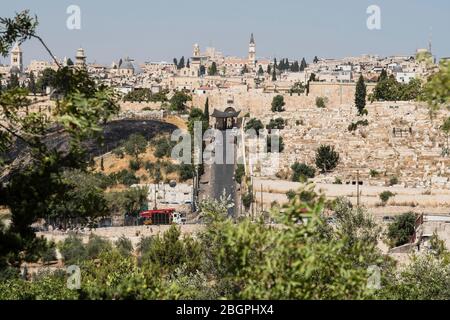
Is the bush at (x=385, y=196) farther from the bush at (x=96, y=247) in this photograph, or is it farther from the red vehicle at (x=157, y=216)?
the bush at (x=96, y=247)

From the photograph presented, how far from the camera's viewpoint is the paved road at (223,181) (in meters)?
28.8

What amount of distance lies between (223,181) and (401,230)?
11.4 m

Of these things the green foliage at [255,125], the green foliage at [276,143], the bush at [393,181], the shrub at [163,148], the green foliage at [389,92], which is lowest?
the bush at [393,181]

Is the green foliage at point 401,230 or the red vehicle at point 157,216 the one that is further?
the red vehicle at point 157,216

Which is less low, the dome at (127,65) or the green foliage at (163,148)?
the dome at (127,65)

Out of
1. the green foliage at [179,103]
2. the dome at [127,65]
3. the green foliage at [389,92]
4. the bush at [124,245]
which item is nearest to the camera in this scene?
the bush at [124,245]

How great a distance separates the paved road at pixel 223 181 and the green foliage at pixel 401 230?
641 centimetres

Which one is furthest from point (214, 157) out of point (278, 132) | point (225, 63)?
point (225, 63)

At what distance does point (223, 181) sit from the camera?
103 ft

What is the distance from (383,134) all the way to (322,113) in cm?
929

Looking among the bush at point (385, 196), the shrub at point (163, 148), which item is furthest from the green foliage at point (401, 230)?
the shrub at point (163, 148)

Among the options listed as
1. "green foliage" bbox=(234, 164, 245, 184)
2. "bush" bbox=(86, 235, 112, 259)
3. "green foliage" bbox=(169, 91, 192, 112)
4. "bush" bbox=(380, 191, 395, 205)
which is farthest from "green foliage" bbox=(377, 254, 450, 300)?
"green foliage" bbox=(169, 91, 192, 112)

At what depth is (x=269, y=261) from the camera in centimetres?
501

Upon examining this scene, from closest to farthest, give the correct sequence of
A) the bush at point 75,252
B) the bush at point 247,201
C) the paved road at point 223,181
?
the bush at point 75,252 → the bush at point 247,201 → the paved road at point 223,181
